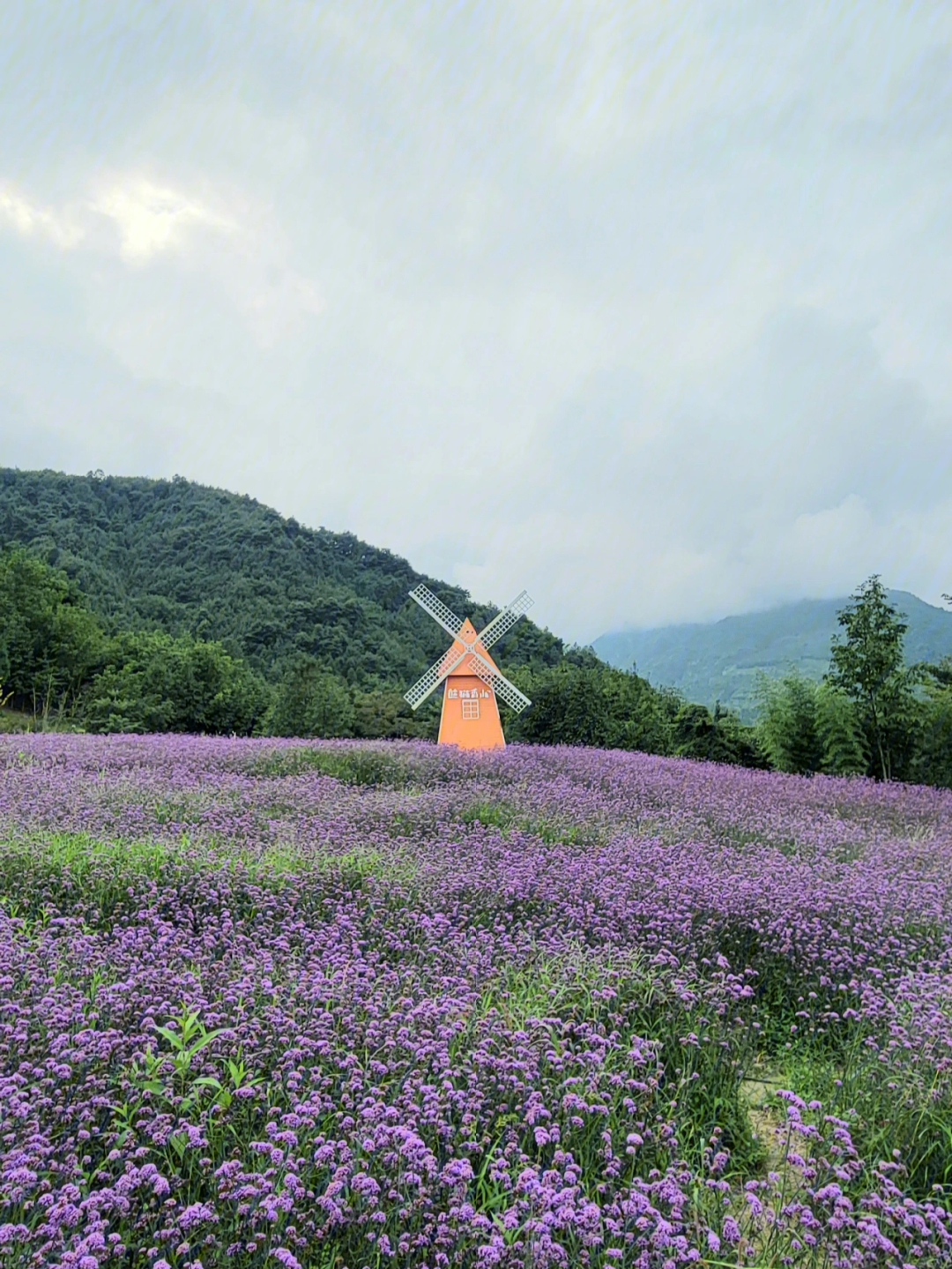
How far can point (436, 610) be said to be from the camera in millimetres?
26094

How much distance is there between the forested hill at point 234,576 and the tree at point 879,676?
2213 centimetres

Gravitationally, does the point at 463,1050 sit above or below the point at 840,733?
below

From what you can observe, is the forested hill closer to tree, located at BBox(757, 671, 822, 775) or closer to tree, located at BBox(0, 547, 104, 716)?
tree, located at BBox(0, 547, 104, 716)

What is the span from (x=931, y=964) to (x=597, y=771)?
297 inches

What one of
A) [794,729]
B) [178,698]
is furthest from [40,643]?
[794,729]

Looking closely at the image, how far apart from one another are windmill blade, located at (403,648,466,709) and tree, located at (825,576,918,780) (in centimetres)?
924

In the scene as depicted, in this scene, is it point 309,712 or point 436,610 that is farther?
point 436,610

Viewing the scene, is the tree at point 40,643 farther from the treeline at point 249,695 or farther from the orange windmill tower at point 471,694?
the orange windmill tower at point 471,694

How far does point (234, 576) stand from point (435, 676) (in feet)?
159

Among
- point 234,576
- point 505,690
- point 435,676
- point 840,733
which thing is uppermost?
point 234,576

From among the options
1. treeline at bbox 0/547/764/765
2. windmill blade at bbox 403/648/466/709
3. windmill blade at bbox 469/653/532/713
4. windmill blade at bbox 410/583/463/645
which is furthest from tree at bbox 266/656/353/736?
windmill blade at bbox 469/653/532/713

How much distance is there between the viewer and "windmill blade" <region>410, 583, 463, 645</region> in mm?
25125

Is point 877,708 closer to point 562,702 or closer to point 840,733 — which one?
point 840,733

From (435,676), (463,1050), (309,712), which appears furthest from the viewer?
(309,712)
